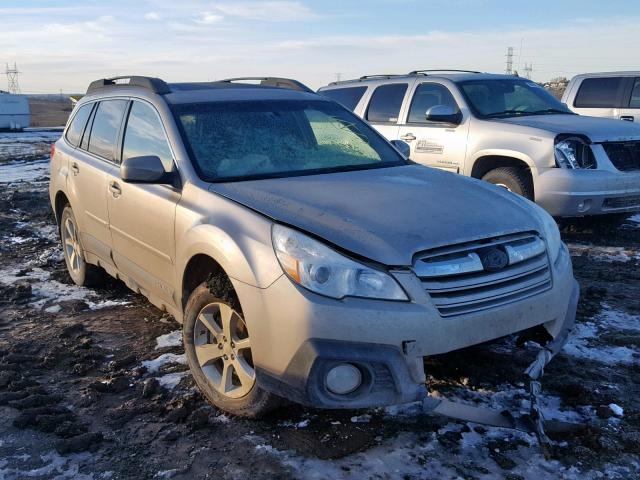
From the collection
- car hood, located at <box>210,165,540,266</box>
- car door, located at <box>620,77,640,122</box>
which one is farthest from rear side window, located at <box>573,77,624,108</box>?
car hood, located at <box>210,165,540,266</box>

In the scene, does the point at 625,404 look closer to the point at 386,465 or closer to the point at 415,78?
the point at 386,465

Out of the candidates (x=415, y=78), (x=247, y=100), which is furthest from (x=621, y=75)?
(x=247, y=100)

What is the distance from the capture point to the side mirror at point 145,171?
368cm

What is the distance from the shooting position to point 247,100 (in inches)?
171

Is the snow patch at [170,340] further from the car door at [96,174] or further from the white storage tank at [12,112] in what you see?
the white storage tank at [12,112]

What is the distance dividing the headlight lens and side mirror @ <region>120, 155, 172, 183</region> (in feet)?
15.0

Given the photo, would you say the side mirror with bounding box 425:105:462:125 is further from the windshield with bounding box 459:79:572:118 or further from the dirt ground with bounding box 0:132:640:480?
the dirt ground with bounding box 0:132:640:480

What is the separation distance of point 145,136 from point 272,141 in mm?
894

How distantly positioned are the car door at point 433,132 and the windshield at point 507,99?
25 centimetres

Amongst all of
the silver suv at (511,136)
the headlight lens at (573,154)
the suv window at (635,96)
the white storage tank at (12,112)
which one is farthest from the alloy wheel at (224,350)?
the white storage tank at (12,112)

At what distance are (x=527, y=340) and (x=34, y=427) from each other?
2.65 metres

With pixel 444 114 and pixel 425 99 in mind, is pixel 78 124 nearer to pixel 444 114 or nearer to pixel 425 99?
pixel 444 114

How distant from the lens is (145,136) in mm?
4301

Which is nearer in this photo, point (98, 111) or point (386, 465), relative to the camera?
point (386, 465)
